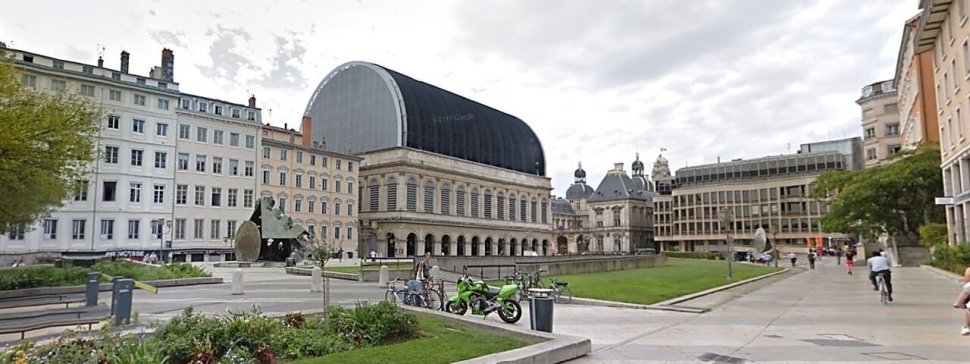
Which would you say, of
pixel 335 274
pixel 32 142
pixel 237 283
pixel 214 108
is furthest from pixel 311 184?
pixel 32 142

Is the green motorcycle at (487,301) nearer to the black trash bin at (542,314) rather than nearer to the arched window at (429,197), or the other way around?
the black trash bin at (542,314)

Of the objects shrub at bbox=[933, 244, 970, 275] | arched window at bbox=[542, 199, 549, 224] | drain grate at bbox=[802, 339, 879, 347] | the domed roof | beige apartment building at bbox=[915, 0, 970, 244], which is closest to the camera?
drain grate at bbox=[802, 339, 879, 347]

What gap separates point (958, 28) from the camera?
1289 inches

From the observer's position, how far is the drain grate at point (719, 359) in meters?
10.1

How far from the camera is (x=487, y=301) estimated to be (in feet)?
50.2

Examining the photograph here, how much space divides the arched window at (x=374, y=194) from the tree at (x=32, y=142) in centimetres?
5749

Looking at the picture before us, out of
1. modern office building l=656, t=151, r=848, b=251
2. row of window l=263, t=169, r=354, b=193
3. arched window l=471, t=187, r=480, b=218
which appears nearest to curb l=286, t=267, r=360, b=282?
row of window l=263, t=169, r=354, b=193

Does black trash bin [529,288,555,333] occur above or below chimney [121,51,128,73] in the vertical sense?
below

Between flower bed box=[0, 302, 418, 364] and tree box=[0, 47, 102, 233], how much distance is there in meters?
11.6

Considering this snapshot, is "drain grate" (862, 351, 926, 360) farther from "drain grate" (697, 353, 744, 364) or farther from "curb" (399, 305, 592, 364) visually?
"curb" (399, 305, 592, 364)

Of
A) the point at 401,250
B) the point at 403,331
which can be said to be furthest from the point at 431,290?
the point at 401,250

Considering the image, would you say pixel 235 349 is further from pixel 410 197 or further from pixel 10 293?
pixel 410 197

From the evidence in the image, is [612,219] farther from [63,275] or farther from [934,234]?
[63,275]

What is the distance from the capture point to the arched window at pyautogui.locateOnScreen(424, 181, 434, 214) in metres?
85.4
